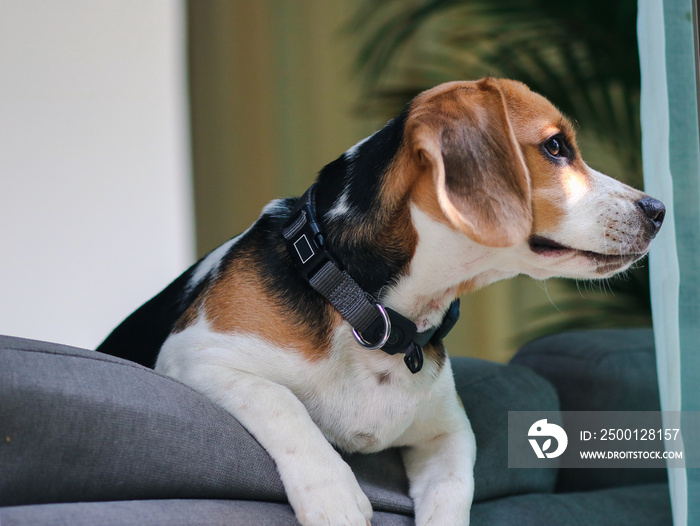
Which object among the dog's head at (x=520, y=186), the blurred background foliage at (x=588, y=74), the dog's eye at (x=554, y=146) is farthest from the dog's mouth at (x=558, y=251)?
the blurred background foliage at (x=588, y=74)

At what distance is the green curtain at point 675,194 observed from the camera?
1163 mm

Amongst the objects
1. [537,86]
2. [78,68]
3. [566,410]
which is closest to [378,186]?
[566,410]

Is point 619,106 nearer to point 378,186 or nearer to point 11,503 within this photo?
point 378,186

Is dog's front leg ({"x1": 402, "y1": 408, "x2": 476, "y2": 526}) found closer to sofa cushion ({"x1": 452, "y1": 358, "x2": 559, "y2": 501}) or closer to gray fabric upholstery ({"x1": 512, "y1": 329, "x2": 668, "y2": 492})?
sofa cushion ({"x1": 452, "y1": 358, "x2": 559, "y2": 501})

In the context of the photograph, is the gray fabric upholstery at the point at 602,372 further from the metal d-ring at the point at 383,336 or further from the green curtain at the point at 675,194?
the metal d-ring at the point at 383,336

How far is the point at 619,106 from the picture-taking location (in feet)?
7.57

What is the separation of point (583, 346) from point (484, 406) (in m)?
0.46

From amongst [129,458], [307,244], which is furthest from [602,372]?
[129,458]

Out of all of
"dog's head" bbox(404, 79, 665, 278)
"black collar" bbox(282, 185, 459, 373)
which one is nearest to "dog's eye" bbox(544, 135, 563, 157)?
Answer: "dog's head" bbox(404, 79, 665, 278)

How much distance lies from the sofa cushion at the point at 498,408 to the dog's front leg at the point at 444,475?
0.16 meters

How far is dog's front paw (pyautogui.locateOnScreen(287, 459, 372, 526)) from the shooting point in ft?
Result: 2.73

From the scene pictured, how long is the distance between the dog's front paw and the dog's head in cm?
37

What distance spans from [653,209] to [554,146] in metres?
0.19

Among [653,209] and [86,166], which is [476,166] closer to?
A: [653,209]
